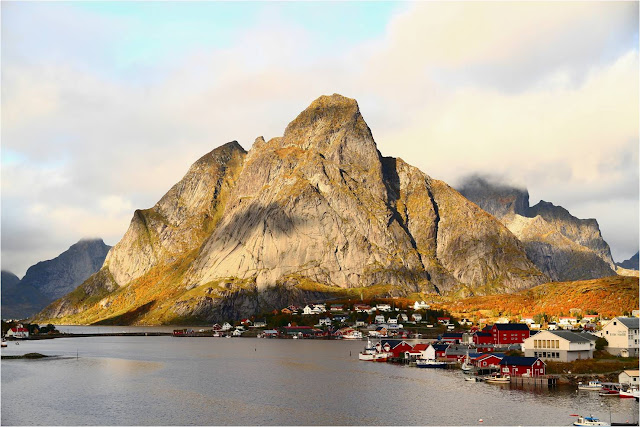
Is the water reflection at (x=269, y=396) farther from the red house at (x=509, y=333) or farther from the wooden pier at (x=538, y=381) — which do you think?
the red house at (x=509, y=333)

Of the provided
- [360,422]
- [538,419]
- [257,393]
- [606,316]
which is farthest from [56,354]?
[606,316]

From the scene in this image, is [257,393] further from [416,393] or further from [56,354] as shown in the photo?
[56,354]

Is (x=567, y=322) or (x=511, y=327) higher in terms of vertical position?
(x=567, y=322)

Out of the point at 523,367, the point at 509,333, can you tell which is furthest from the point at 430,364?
the point at 509,333

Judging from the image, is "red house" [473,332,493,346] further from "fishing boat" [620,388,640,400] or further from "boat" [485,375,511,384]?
"fishing boat" [620,388,640,400]

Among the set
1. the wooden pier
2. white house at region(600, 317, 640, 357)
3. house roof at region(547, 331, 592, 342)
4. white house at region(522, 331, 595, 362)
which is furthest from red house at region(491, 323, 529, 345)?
the wooden pier

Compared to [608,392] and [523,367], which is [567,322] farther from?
[608,392]

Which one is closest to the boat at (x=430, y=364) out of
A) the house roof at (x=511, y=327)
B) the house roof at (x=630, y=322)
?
the house roof at (x=511, y=327)
